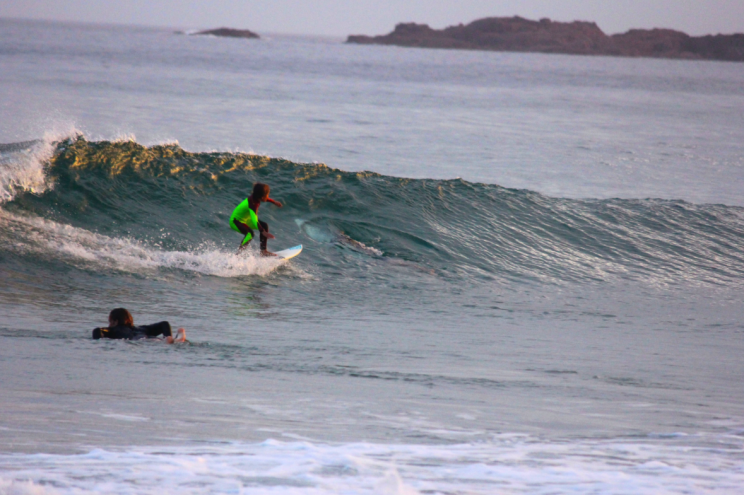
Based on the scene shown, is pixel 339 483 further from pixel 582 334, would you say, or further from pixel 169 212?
pixel 169 212

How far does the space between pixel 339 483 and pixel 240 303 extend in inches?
181

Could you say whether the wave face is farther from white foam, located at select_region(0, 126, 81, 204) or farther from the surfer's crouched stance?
the surfer's crouched stance

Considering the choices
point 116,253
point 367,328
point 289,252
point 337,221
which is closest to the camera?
point 367,328

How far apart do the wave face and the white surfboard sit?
279 millimetres

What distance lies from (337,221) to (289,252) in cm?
233

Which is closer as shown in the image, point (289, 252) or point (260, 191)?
point (260, 191)

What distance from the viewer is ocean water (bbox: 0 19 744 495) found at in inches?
163

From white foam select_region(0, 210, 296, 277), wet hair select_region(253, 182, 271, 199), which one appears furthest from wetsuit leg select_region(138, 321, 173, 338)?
wet hair select_region(253, 182, 271, 199)

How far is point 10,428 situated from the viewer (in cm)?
434

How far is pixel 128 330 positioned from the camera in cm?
646

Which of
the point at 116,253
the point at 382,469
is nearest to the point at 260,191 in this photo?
the point at 116,253

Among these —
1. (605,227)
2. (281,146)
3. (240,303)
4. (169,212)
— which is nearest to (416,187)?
(605,227)

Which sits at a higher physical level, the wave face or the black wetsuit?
the wave face

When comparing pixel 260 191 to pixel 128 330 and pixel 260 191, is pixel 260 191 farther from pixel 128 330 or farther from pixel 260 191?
pixel 128 330
